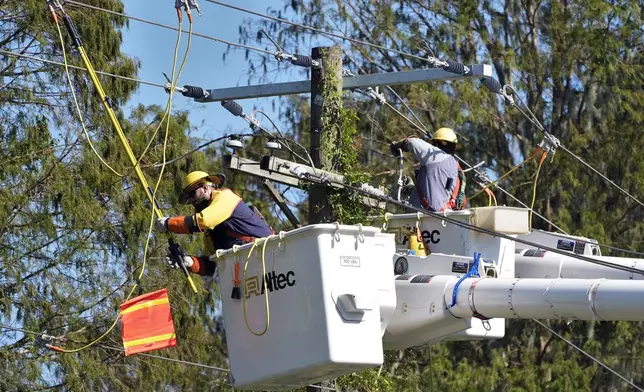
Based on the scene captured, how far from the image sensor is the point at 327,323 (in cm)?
999

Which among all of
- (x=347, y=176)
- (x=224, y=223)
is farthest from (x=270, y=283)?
(x=347, y=176)

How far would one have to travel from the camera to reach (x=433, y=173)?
1288 cm

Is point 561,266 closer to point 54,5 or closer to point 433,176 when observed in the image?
point 433,176

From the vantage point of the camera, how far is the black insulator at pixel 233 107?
13938 mm

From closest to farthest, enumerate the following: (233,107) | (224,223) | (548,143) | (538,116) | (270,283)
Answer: (270,283) → (224,223) → (233,107) → (548,143) → (538,116)

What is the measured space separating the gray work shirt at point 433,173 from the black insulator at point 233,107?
181 centimetres

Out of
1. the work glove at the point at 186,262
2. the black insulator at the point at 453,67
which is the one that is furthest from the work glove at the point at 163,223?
the black insulator at the point at 453,67

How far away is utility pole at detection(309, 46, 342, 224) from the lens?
1286 cm

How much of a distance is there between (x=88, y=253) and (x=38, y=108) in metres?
1.69

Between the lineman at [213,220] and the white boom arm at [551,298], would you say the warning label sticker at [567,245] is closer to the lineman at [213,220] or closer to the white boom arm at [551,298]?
the white boom arm at [551,298]

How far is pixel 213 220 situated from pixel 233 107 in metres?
3.04

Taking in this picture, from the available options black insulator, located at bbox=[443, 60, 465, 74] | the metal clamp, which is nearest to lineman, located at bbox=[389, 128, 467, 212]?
black insulator, located at bbox=[443, 60, 465, 74]

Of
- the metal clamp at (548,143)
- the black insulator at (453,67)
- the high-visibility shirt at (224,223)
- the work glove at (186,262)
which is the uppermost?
the black insulator at (453,67)

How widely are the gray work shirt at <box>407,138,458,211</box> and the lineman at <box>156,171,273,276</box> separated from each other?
190cm
